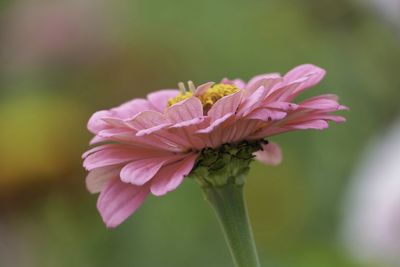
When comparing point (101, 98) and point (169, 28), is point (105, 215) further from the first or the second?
point (169, 28)

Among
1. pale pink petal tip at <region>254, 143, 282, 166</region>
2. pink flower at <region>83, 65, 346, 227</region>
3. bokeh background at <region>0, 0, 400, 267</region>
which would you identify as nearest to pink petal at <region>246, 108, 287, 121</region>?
pink flower at <region>83, 65, 346, 227</region>

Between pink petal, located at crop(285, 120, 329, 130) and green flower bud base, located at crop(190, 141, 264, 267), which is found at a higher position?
pink petal, located at crop(285, 120, 329, 130)

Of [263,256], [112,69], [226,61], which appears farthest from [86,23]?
[263,256]

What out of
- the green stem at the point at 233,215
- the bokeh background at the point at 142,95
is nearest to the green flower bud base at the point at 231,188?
the green stem at the point at 233,215

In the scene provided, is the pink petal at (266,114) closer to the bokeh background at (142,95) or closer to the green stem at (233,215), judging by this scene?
A: the green stem at (233,215)

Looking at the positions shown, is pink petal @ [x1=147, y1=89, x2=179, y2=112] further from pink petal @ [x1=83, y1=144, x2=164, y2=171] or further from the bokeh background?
the bokeh background

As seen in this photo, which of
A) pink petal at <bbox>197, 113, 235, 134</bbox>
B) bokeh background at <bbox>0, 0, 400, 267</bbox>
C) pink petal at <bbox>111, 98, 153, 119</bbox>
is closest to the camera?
pink petal at <bbox>197, 113, 235, 134</bbox>
